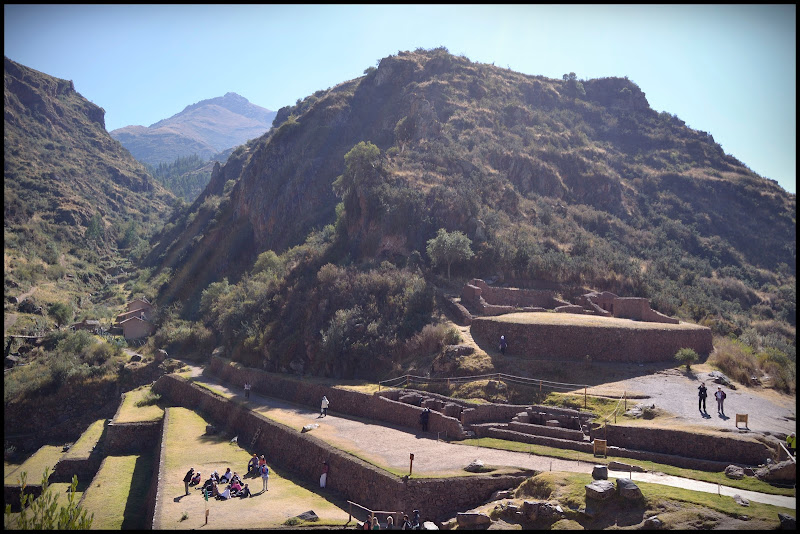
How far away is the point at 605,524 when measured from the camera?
40.8ft

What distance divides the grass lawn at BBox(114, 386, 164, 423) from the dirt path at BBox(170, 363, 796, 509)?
30.9 feet

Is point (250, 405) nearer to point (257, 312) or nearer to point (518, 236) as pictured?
point (257, 312)

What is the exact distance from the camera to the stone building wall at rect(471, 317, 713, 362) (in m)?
24.9

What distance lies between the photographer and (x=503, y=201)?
1932 inches

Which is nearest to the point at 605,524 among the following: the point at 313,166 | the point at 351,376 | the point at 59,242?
the point at 351,376

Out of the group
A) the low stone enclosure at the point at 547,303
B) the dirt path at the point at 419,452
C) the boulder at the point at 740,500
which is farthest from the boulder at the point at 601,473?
the low stone enclosure at the point at 547,303

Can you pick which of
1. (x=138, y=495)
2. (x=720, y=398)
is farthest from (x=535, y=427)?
(x=138, y=495)

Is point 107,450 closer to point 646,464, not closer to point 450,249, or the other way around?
point 450,249

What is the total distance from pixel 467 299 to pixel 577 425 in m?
14.7

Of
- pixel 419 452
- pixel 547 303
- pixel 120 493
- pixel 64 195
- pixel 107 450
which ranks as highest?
pixel 64 195

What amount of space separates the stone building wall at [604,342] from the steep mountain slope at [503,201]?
361 inches

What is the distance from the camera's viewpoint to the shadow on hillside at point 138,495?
20538 millimetres

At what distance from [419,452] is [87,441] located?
23481 mm

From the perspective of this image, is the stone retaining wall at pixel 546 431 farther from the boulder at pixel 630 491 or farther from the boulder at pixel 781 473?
the boulder at pixel 630 491
